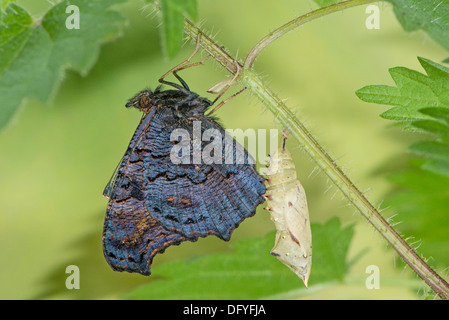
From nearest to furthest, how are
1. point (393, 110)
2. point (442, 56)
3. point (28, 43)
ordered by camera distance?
1. point (28, 43)
2. point (393, 110)
3. point (442, 56)

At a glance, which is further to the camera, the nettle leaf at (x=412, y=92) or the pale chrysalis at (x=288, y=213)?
the pale chrysalis at (x=288, y=213)

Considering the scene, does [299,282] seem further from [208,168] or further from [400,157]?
[400,157]

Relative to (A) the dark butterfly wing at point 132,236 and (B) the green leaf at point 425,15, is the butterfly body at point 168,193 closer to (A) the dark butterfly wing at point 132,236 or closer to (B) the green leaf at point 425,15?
(A) the dark butterfly wing at point 132,236

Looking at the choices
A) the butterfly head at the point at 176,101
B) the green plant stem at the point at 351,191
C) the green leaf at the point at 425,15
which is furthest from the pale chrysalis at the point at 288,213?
the green leaf at the point at 425,15

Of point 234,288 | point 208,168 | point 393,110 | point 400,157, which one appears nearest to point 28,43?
point 208,168

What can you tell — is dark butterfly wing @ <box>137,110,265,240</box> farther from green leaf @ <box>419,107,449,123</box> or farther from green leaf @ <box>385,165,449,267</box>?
green leaf @ <box>385,165,449,267</box>

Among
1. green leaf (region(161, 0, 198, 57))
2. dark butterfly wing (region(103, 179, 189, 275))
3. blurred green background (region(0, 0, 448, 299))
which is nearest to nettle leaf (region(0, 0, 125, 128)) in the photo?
green leaf (region(161, 0, 198, 57))
